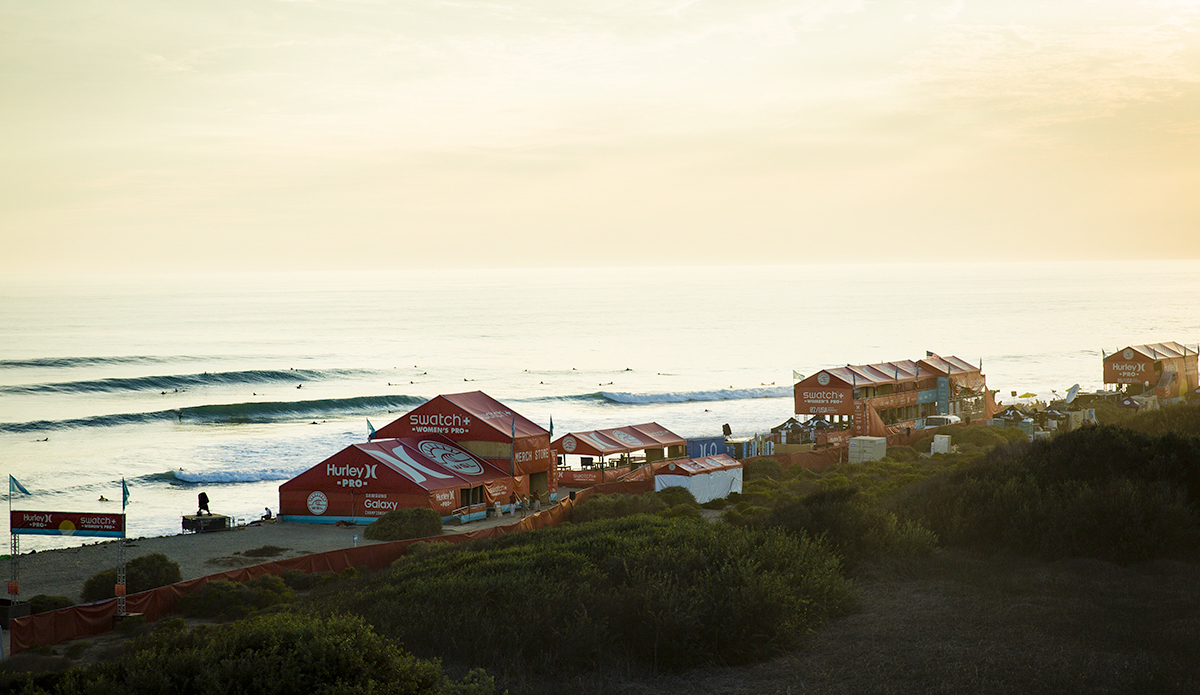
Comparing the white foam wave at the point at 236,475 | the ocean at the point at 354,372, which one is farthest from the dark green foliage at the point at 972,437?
the white foam wave at the point at 236,475

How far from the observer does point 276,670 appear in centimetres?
815

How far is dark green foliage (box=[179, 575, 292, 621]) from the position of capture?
1742 centimetres

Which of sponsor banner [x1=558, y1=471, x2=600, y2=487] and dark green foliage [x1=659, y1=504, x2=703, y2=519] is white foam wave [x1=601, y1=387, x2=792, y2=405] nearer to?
sponsor banner [x1=558, y1=471, x2=600, y2=487]

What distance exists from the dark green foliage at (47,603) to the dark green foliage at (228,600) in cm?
229

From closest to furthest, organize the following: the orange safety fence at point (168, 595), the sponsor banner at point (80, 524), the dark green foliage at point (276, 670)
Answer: the dark green foliage at point (276, 670) → the orange safety fence at point (168, 595) → the sponsor banner at point (80, 524)

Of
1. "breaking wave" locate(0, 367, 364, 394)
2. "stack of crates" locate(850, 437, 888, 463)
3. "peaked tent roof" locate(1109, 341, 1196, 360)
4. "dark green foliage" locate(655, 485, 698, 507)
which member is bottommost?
"dark green foliage" locate(655, 485, 698, 507)

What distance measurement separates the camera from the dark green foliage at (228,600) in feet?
57.2

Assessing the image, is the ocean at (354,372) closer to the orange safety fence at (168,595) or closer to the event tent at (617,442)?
the event tent at (617,442)

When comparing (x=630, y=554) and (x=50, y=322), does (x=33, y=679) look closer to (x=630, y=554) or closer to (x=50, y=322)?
(x=630, y=554)

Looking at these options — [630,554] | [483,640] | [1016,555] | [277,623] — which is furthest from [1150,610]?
[277,623]

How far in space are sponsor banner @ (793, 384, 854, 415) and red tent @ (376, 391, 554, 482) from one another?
45.6 ft

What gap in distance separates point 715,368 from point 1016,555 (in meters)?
85.2

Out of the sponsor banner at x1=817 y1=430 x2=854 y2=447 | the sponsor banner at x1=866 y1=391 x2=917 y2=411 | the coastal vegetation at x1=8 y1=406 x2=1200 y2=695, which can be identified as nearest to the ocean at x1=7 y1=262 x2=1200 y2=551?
the sponsor banner at x1=866 y1=391 x2=917 y2=411

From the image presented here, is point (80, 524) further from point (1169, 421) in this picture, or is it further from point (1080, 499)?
point (1169, 421)
